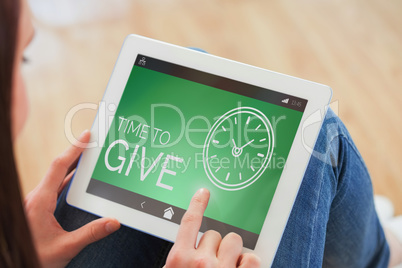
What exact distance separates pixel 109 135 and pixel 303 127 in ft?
1.05

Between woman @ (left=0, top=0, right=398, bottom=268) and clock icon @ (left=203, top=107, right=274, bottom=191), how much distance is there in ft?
0.20

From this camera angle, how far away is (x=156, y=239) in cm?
69

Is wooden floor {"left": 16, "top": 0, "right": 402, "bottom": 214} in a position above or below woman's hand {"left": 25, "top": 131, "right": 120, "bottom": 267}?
above

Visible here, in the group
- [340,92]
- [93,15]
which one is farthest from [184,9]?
[340,92]

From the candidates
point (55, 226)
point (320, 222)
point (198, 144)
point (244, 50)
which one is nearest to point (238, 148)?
point (198, 144)

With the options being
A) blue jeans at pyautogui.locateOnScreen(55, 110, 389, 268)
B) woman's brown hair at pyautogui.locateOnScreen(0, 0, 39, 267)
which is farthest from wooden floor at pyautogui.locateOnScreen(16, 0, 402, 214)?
woman's brown hair at pyautogui.locateOnScreen(0, 0, 39, 267)

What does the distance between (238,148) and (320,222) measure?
0.18 m

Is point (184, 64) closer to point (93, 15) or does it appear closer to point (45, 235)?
point (45, 235)

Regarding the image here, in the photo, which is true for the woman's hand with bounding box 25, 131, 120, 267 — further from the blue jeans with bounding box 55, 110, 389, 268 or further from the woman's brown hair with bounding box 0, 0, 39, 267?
the woman's brown hair with bounding box 0, 0, 39, 267

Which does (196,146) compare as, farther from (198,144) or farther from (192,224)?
(192,224)

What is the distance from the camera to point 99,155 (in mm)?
645

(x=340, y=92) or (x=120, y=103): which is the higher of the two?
(x=340, y=92)

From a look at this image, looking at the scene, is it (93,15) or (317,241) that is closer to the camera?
(317,241)

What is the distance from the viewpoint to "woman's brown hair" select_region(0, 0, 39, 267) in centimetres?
35
